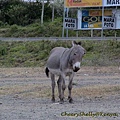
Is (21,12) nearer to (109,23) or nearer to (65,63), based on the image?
(109,23)

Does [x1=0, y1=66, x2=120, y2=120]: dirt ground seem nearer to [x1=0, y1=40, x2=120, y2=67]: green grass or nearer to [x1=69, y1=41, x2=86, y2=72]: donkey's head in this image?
[x1=69, y1=41, x2=86, y2=72]: donkey's head

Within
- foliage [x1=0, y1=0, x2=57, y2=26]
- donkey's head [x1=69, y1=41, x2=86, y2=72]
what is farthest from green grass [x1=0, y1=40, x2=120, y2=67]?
foliage [x1=0, y1=0, x2=57, y2=26]

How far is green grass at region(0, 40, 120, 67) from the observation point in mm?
37812

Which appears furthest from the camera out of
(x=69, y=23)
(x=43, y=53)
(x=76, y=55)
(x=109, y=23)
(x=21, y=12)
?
(x=21, y=12)

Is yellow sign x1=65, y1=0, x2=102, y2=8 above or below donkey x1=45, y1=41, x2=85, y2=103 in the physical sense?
above

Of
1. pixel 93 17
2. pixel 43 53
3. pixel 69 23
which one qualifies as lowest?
pixel 43 53

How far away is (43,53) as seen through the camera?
139 ft

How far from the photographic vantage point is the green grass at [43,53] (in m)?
37.8

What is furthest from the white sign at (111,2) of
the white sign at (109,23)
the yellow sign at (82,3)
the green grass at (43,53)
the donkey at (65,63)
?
the donkey at (65,63)

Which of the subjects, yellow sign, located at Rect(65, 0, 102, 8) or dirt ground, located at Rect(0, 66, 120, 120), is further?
yellow sign, located at Rect(65, 0, 102, 8)

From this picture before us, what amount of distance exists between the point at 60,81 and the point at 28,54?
2679 centimetres

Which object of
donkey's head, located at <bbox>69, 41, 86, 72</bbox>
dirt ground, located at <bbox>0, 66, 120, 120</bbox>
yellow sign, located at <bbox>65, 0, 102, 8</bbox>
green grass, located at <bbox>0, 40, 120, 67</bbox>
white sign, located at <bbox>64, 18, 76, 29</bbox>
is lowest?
green grass, located at <bbox>0, 40, 120, 67</bbox>

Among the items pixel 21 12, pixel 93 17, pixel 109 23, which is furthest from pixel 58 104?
pixel 21 12

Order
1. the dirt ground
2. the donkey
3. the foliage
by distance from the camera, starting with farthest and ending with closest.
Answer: the foliage < the donkey < the dirt ground
